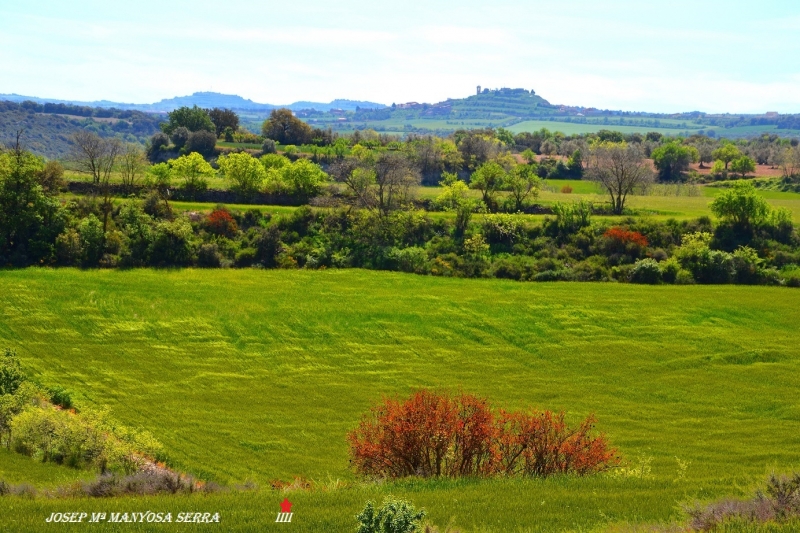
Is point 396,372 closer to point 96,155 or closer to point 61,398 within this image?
point 61,398

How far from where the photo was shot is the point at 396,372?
36031 millimetres

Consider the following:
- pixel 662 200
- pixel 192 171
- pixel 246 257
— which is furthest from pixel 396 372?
pixel 662 200

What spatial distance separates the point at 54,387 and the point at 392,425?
782 inches

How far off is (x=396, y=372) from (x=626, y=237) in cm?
3143

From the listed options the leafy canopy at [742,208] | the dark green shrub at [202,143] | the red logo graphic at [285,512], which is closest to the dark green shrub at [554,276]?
the leafy canopy at [742,208]

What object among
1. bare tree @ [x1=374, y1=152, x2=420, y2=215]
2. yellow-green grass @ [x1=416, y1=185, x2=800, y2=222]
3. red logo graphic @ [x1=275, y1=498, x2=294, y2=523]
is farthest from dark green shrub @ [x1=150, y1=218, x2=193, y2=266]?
red logo graphic @ [x1=275, y1=498, x2=294, y2=523]

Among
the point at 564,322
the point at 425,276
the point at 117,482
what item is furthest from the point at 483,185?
the point at 117,482

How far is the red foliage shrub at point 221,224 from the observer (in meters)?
57.5

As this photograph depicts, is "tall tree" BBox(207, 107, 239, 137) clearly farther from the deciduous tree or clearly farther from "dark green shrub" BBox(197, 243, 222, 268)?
"dark green shrub" BBox(197, 243, 222, 268)

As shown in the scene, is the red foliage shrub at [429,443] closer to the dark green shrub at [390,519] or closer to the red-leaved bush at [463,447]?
the red-leaved bush at [463,447]

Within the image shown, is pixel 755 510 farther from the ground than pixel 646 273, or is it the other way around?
pixel 755 510

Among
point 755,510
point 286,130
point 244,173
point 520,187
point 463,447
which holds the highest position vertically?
point 286,130

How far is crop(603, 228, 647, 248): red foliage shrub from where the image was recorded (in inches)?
2288

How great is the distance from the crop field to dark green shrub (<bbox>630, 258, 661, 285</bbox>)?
109 inches
